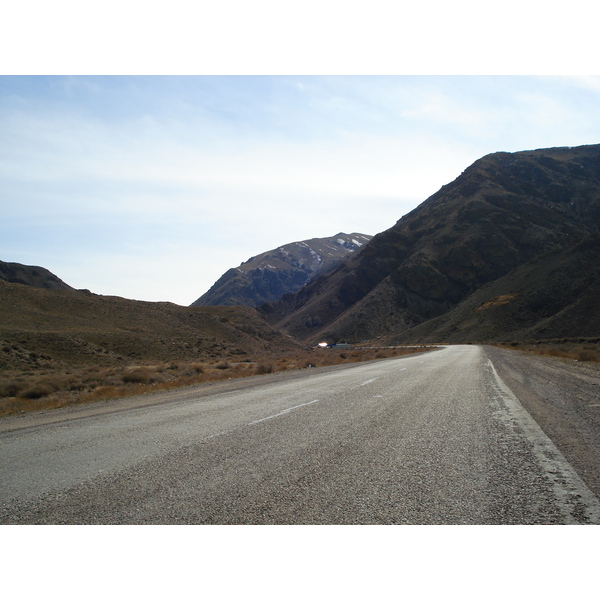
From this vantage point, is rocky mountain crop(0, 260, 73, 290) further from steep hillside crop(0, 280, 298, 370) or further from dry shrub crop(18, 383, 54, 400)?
dry shrub crop(18, 383, 54, 400)

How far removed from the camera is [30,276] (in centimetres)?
10344

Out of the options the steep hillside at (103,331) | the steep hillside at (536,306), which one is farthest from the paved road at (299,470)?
the steep hillside at (536,306)

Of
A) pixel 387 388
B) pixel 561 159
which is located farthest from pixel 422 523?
pixel 561 159

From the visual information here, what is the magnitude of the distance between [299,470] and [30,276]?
384ft

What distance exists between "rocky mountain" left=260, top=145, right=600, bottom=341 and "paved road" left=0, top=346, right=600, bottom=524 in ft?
258

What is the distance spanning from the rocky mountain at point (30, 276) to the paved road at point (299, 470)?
10474 cm

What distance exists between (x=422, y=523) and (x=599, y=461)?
3.09 m

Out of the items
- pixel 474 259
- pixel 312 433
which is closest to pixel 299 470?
pixel 312 433

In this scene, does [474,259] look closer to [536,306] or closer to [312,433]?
[536,306]

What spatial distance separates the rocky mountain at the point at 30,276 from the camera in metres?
99.1

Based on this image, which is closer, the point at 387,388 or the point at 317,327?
the point at 387,388

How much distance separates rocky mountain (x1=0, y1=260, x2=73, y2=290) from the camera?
325 ft

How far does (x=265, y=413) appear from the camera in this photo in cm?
876

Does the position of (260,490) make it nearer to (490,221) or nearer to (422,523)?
(422,523)
